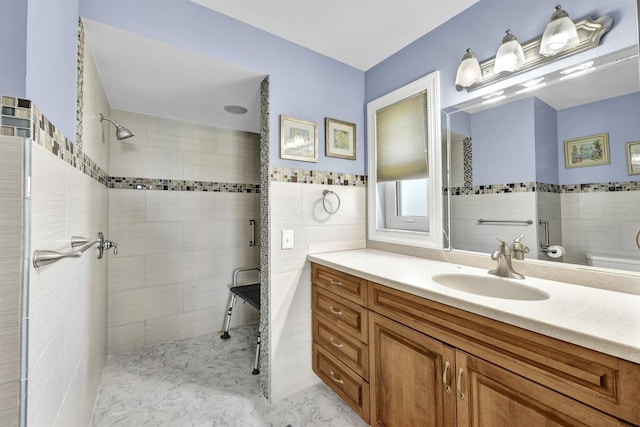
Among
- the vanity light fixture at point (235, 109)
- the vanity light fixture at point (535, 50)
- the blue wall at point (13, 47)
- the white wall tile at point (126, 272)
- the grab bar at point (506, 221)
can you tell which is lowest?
the white wall tile at point (126, 272)

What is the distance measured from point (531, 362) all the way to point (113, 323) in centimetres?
280

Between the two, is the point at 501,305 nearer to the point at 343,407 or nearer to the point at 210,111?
the point at 343,407

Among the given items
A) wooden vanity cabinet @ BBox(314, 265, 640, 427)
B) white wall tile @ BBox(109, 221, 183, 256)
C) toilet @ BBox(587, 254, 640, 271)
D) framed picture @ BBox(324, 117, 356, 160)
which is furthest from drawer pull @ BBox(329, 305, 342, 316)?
white wall tile @ BBox(109, 221, 183, 256)

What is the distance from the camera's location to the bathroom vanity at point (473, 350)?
0.67 metres

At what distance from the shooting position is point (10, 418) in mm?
607

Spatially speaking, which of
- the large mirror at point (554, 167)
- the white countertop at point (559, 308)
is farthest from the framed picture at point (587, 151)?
the white countertop at point (559, 308)

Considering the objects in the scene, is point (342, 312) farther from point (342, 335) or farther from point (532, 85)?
point (532, 85)

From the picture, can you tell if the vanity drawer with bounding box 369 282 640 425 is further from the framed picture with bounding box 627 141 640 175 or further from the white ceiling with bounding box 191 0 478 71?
the white ceiling with bounding box 191 0 478 71

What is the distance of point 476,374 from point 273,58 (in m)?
1.97

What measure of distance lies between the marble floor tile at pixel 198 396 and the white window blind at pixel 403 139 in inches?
62.9

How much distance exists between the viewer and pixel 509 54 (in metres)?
1.28

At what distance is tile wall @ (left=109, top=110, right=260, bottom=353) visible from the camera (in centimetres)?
225

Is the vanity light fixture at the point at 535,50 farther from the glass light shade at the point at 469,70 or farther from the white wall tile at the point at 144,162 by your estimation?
the white wall tile at the point at 144,162

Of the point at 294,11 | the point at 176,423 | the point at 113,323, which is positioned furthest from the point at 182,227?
the point at 294,11
